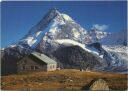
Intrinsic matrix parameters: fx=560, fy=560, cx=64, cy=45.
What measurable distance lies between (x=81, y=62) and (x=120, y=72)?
1.52m

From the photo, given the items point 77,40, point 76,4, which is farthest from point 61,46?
point 76,4

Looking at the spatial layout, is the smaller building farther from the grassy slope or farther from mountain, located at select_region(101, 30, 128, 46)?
mountain, located at select_region(101, 30, 128, 46)

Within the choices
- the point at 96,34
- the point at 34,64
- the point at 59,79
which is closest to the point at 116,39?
the point at 96,34

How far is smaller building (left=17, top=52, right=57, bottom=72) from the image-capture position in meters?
19.7

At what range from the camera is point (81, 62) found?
19.6 metres

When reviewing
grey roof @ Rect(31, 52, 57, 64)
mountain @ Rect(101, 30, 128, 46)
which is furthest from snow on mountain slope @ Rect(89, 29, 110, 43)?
grey roof @ Rect(31, 52, 57, 64)

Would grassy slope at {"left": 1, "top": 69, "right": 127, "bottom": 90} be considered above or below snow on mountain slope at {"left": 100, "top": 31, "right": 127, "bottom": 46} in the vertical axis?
below

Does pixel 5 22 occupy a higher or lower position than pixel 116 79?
higher

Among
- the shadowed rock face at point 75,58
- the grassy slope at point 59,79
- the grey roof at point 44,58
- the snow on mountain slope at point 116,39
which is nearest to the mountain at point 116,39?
the snow on mountain slope at point 116,39

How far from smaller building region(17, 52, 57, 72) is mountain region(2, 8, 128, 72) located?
0.85ft

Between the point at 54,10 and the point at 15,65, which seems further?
the point at 15,65

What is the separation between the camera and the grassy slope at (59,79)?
1900cm

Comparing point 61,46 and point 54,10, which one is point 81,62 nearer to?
point 61,46

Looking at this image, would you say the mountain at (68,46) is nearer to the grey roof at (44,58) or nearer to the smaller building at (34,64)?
the grey roof at (44,58)
